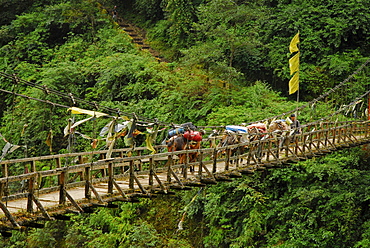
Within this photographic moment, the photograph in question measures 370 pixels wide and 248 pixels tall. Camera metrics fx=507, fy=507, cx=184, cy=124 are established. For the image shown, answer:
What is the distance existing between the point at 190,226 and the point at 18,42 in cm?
1163

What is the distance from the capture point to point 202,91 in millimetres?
15828

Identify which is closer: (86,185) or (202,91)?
(86,185)

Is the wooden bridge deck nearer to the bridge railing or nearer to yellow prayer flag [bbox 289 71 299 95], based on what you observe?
the bridge railing

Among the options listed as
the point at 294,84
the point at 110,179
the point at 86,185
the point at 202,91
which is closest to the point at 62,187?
the point at 86,185

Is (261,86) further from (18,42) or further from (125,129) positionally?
(18,42)

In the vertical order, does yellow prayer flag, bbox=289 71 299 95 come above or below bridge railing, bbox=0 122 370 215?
above

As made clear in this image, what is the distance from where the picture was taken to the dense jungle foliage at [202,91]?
40.7 ft

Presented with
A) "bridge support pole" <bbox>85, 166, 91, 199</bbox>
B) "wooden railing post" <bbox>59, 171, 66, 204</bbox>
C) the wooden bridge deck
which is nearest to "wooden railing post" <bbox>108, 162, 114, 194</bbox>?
the wooden bridge deck

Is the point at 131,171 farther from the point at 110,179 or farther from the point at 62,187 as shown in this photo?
the point at 62,187

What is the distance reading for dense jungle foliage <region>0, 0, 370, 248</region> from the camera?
1241cm

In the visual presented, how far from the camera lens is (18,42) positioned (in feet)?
67.7

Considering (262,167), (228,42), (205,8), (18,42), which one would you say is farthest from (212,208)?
(18,42)

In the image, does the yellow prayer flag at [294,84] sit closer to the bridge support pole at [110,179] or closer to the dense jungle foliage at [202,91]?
the dense jungle foliage at [202,91]

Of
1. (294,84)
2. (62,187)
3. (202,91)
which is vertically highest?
(294,84)
